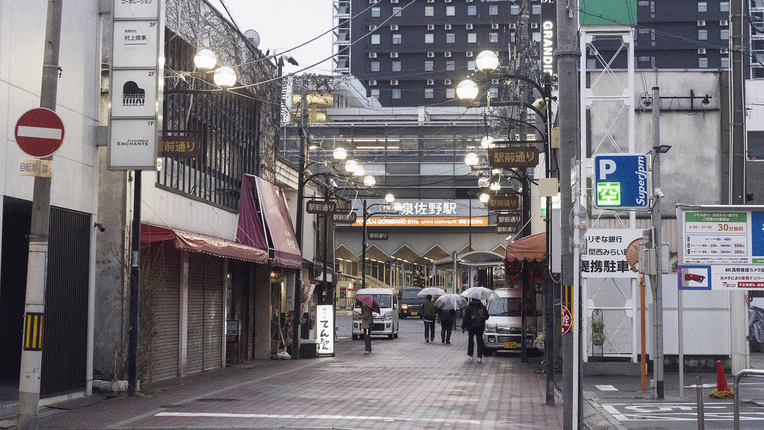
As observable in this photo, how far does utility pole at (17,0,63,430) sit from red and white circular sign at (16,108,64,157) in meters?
0.24

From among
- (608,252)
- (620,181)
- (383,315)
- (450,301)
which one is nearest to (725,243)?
(620,181)

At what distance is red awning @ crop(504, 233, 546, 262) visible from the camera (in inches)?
899

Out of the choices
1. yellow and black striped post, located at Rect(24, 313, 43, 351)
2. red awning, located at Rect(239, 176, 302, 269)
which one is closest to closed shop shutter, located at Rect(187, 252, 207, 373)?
red awning, located at Rect(239, 176, 302, 269)

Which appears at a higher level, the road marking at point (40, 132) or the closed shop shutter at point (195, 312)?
the road marking at point (40, 132)

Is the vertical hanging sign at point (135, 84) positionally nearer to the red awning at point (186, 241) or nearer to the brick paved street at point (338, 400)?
the red awning at point (186, 241)

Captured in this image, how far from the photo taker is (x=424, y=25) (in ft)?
351

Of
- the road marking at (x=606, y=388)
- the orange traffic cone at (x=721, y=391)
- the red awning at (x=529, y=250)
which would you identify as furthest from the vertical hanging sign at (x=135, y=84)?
the orange traffic cone at (x=721, y=391)

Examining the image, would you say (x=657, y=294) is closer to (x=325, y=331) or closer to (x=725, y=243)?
(x=725, y=243)

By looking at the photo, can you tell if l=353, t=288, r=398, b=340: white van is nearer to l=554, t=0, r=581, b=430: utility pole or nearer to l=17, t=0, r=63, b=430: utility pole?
l=554, t=0, r=581, b=430: utility pole

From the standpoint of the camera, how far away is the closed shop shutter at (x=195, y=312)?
69.1 ft

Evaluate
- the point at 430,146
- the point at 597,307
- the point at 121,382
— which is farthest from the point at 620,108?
the point at 430,146

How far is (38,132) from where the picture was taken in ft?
34.8

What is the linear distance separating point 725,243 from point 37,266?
11.4 metres

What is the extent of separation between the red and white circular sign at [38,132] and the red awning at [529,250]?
14444 millimetres
